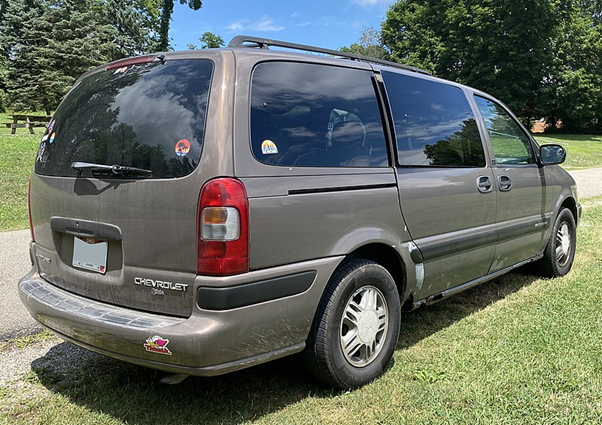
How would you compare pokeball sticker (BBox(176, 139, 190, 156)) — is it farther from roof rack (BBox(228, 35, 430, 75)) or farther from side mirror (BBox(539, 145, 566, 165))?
side mirror (BBox(539, 145, 566, 165))

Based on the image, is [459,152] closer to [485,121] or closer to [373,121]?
[485,121]

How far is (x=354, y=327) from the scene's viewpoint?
2.86 metres

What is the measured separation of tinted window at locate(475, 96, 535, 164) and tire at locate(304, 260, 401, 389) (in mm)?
1911

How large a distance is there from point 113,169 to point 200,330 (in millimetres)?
928

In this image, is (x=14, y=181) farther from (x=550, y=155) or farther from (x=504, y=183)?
(x=550, y=155)

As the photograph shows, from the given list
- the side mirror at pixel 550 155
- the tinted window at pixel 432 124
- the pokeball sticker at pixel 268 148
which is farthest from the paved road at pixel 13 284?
the side mirror at pixel 550 155

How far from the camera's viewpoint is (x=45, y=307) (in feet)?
8.91

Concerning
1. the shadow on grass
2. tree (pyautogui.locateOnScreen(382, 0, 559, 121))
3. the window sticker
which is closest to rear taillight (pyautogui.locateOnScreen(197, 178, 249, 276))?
the shadow on grass

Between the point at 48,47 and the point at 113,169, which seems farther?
the point at 48,47

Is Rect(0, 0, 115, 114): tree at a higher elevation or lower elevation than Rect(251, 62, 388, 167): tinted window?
higher

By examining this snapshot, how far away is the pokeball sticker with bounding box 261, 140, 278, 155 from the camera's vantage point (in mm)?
2469

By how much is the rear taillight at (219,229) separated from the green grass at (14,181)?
22.1 feet

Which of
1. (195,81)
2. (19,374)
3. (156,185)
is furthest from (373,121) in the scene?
(19,374)

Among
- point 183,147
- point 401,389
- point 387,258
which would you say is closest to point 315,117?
point 183,147
